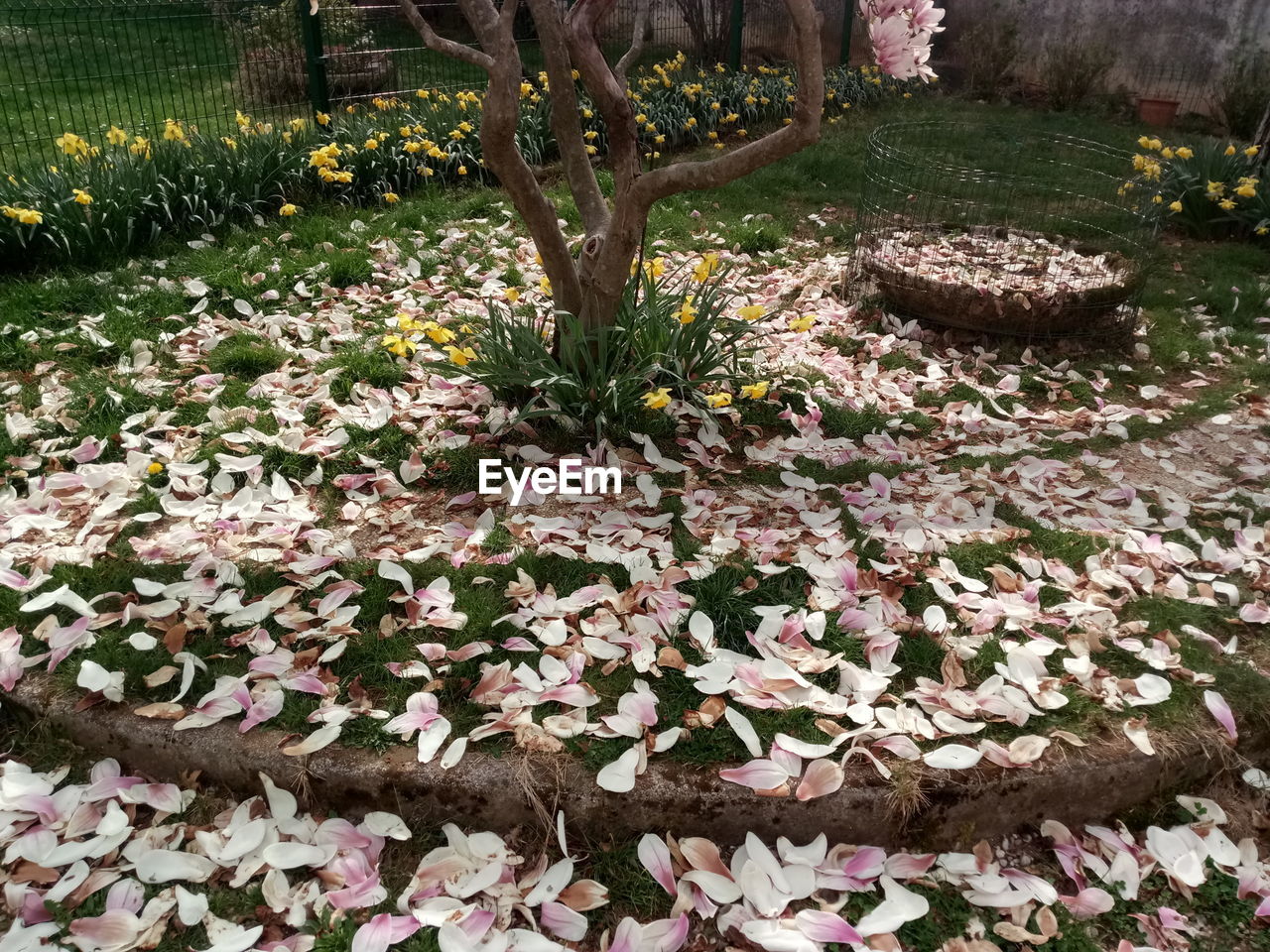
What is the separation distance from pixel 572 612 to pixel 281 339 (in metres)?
2.05

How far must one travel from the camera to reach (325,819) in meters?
1.99

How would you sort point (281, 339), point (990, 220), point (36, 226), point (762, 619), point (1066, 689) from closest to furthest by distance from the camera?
1. point (1066, 689)
2. point (762, 619)
3. point (281, 339)
4. point (36, 226)
5. point (990, 220)

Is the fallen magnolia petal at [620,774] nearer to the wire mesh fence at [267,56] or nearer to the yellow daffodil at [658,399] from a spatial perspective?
the yellow daffodil at [658,399]

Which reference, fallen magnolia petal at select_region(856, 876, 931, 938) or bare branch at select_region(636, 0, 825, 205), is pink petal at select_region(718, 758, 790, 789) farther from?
bare branch at select_region(636, 0, 825, 205)

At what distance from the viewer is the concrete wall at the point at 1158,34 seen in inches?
360

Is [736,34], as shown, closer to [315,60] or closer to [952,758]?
[315,60]

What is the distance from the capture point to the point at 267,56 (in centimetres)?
815

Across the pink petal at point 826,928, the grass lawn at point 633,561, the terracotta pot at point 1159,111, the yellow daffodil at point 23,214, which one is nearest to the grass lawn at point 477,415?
the grass lawn at point 633,561

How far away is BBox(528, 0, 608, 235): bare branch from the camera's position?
113 inches

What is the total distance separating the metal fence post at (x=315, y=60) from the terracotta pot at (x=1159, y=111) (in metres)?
7.80

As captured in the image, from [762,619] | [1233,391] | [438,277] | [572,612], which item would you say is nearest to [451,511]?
[572,612]

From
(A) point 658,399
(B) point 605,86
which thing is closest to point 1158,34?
(B) point 605,86

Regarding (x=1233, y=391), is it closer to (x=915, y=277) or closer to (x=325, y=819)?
(x=915, y=277)

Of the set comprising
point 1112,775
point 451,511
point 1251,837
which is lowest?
point 1251,837
